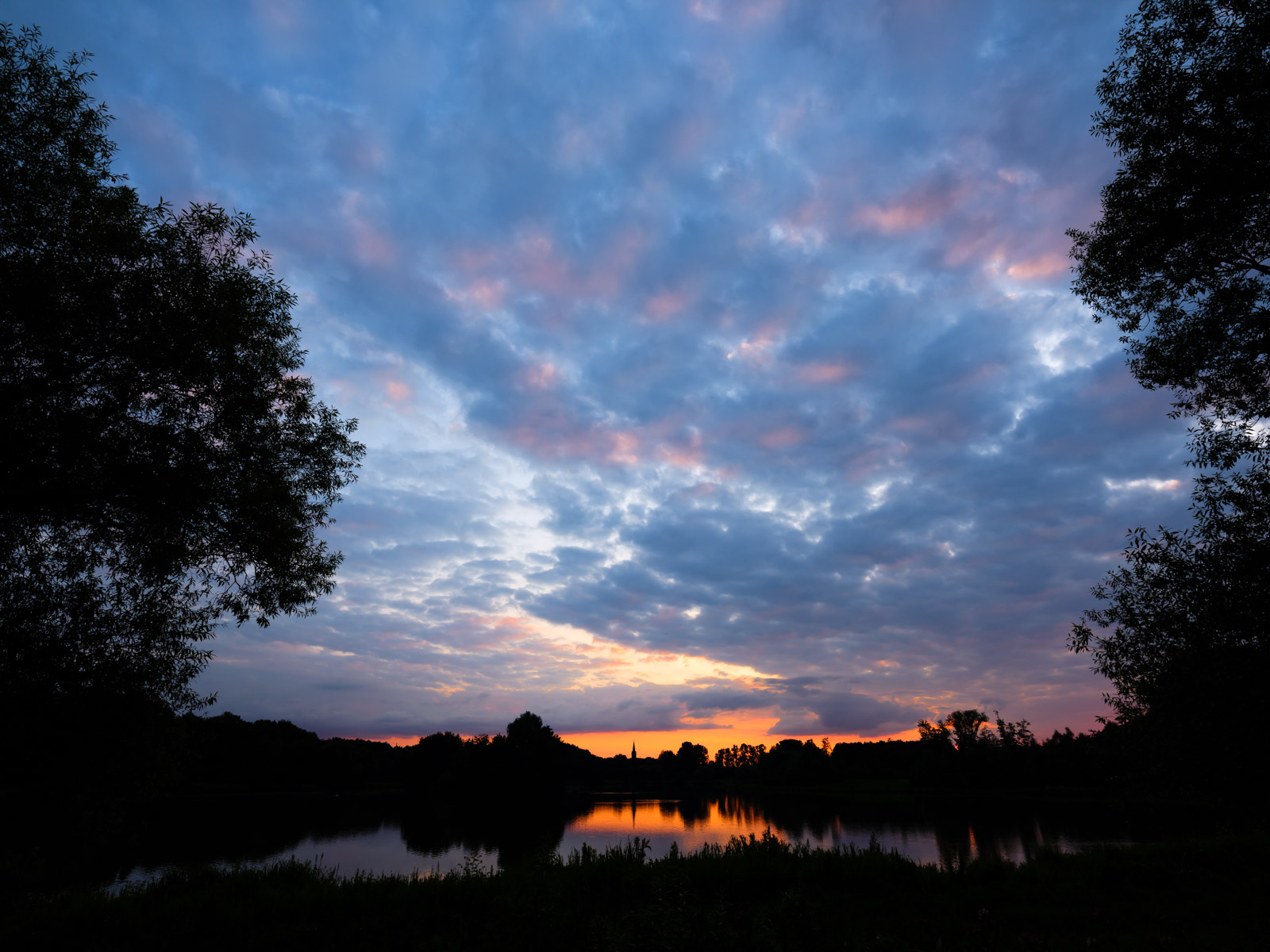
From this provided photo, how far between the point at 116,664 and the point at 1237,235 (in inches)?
946

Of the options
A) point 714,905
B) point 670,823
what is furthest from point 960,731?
point 714,905

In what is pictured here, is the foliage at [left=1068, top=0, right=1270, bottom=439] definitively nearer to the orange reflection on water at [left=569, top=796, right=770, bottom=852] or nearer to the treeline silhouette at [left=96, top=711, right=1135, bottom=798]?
the orange reflection on water at [left=569, top=796, right=770, bottom=852]

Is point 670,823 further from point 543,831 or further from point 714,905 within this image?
point 714,905

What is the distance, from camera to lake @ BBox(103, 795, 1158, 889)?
3831cm

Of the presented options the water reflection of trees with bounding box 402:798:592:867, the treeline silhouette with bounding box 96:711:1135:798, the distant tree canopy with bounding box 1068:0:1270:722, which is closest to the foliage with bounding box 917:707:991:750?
the treeline silhouette with bounding box 96:711:1135:798

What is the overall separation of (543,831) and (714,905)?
57.6 meters

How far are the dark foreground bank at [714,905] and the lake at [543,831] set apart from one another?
2.33 meters

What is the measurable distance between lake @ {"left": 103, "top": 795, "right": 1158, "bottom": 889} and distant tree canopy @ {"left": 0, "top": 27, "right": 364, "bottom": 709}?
470 cm

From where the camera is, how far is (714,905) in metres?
13.0

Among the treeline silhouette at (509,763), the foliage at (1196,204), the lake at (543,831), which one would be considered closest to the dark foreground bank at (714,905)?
the lake at (543,831)

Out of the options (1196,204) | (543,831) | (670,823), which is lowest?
(543,831)

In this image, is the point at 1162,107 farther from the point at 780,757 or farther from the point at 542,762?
the point at 780,757

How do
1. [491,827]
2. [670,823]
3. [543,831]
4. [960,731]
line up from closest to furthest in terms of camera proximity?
[543,831] → [491,827] → [670,823] → [960,731]

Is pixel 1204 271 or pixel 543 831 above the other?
pixel 1204 271
